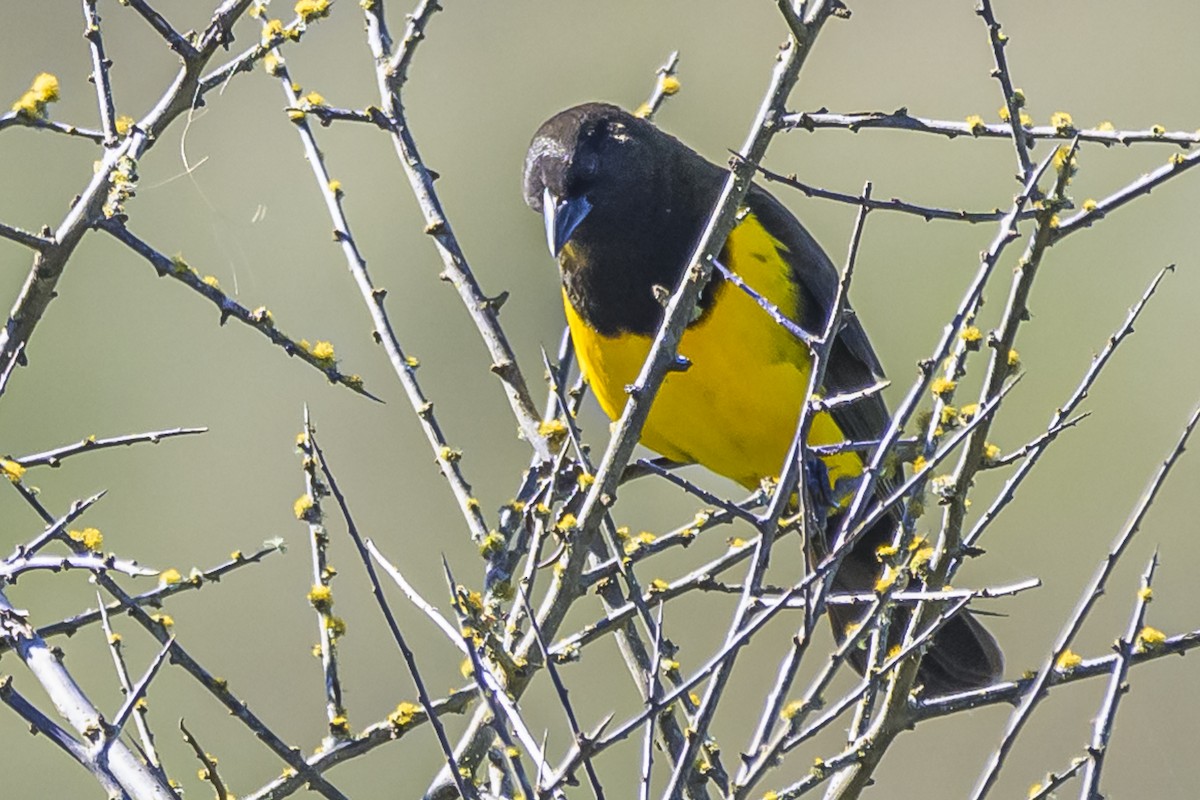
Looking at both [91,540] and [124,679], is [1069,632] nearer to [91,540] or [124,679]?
[124,679]

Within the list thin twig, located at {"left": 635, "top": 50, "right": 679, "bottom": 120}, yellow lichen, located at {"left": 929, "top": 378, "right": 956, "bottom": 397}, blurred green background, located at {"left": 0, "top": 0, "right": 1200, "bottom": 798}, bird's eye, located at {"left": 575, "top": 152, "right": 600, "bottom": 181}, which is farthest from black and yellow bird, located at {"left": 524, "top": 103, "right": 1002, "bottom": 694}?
blurred green background, located at {"left": 0, "top": 0, "right": 1200, "bottom": 798}

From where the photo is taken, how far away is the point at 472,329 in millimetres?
9953

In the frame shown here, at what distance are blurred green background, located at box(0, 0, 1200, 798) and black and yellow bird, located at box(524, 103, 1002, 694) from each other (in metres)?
3.47

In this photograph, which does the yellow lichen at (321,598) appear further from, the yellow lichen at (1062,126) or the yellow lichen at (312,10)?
the yellow lichen at (1062,126)

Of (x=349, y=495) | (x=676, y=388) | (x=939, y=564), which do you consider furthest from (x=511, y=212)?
(x=939, y=564)

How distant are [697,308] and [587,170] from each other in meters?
0.54

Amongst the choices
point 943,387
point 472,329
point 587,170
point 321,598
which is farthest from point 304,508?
point 472,329

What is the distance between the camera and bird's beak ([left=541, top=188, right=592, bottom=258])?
3973mm

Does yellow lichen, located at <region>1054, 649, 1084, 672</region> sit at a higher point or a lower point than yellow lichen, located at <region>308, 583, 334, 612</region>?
lower

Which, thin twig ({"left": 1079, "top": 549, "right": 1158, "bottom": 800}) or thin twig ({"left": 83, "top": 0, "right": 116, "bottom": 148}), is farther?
thin twig ({"left": 83, "top": 0, "right": 116, "bottom": 148})

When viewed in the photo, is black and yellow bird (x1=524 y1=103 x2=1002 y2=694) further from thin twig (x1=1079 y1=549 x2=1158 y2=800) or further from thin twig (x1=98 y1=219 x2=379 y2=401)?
thin twig (x1=1079 y1=549 x2=1158 y2=800)

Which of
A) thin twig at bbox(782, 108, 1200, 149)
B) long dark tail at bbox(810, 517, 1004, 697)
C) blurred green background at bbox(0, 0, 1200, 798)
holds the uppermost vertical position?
blurred green background at bbox(0, 0, 1200, 798)

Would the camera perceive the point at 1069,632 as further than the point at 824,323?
No

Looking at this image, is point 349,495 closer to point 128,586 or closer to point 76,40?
point 128,586
